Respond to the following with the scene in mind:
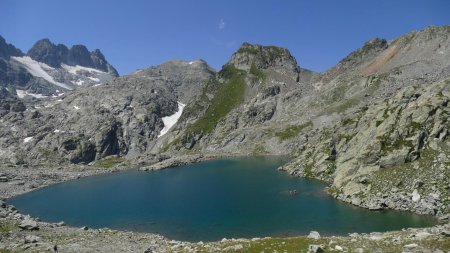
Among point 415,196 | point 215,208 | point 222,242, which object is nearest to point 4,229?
point 222,242

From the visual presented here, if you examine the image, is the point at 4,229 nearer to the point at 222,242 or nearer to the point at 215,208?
the point at 222,242

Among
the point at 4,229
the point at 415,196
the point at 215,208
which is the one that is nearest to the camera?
the point at 4,229

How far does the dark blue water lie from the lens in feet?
206

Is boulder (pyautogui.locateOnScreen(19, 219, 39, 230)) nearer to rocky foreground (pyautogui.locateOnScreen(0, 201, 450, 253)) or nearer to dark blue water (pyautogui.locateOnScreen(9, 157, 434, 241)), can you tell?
rocky foreground (pyautogui.locateOnScreen(0, 201, 450, 253))

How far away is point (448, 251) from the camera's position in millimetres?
32406

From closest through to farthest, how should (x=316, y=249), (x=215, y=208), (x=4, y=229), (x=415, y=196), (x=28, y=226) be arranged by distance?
1. (x=316, y=249)
2. (x=4, y=229)
3. (x=28, y=226)
4. (x=415, y=196)
5. (x=215, y=208)

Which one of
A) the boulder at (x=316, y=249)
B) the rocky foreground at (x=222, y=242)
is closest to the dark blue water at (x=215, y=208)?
the rocky foreground at (x=222, y=242)

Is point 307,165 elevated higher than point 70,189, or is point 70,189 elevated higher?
point 307,165

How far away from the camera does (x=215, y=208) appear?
82500 mm

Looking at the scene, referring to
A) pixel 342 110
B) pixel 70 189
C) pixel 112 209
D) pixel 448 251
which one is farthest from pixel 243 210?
pixel 342 110

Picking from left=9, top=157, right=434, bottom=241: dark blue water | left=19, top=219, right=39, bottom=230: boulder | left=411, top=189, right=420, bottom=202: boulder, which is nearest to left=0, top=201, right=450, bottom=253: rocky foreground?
left=19, top=219, right=39, bottom=230: boulder

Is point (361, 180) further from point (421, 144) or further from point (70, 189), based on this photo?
point (70, 189)

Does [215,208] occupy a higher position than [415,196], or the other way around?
[415,196]

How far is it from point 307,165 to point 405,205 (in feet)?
162
